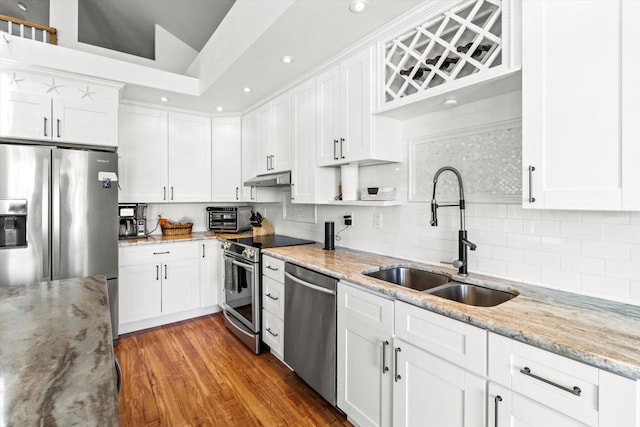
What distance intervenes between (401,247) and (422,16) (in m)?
1.48

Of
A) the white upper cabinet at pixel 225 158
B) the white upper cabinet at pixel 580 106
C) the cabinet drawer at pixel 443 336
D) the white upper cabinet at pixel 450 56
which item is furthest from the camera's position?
the white upper cabinet at pixel 225 158

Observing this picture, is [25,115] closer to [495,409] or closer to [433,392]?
[433,392]

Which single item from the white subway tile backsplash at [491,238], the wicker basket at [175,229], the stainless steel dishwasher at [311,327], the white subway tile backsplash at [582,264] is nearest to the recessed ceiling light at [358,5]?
the white subway tile backsplash at [491,238]

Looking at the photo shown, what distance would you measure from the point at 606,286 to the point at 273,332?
2.19 metres

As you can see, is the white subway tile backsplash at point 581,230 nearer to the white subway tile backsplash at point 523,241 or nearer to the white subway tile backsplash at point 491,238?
the white subway tile backsplash at point 523,241

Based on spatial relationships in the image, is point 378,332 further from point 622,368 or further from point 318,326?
point 622,368

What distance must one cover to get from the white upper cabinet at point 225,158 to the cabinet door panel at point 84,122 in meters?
1.21

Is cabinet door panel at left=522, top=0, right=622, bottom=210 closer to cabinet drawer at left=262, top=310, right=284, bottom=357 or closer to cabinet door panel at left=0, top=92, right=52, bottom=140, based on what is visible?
cabinet drawer at left=262, top=310, right=284, bottom=357

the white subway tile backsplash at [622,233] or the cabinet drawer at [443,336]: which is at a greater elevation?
the white subway tile backsplash at [622,233]

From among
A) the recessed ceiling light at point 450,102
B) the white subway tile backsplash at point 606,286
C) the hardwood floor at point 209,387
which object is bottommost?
the hardwood floor at point 209,387

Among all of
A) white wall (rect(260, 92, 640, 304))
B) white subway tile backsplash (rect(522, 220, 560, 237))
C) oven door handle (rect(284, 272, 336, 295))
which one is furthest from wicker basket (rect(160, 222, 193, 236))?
white subway tile backsplash (rect(522, 220, 560, 237))

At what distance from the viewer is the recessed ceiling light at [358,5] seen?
180 centimetres

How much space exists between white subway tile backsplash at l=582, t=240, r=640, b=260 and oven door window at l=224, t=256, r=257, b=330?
2.26 metres

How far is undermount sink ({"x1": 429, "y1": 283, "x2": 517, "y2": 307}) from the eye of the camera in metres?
1.69
